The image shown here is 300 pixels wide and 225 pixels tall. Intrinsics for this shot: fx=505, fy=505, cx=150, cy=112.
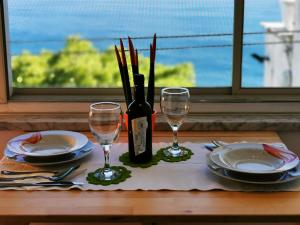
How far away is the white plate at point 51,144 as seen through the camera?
1479 millimetres

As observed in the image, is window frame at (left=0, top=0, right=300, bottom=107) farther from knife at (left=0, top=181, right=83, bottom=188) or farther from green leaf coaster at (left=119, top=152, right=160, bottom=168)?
knife at (left=0, top=181, right=83, bottom=188)

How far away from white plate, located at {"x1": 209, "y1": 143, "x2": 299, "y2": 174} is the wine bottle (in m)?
0.19

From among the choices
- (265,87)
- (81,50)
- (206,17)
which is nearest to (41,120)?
(206,17)

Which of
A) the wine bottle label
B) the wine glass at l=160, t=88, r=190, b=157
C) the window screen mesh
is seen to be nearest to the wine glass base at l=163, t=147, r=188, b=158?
the wine glass at l=160, t=88, r=190, b=157

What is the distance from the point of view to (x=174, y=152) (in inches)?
59.4

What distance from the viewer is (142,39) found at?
2014 mm

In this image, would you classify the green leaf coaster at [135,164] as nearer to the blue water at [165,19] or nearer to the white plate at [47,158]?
the white plate at [47,158]

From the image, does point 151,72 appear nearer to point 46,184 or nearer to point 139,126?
point 139,126

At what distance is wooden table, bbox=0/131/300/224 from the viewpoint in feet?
3.74

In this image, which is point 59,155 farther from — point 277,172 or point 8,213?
point 277,172

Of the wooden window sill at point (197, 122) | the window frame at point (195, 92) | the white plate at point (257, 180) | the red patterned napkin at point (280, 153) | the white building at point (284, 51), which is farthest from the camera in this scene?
the white building at point (284, 51)

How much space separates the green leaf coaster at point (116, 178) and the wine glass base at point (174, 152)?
167 mm

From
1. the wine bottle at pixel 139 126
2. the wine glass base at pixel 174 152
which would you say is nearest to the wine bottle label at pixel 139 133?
the wine bottle at pixel 139 126

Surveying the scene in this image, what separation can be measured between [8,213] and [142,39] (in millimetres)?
1049
